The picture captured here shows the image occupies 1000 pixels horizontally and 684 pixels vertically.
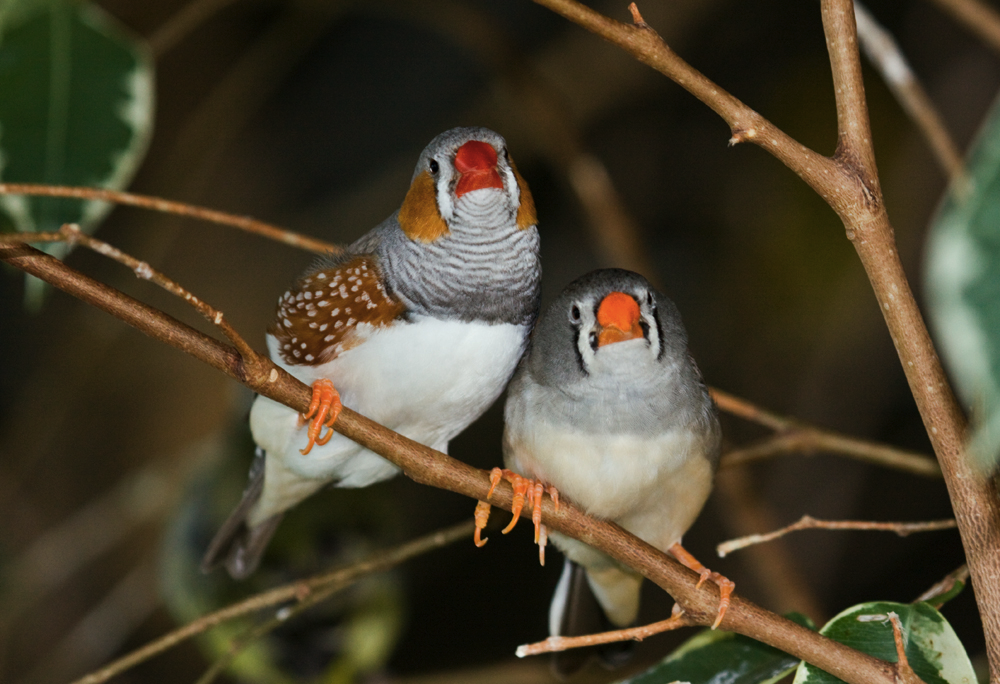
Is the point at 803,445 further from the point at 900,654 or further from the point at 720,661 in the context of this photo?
the point at 900,654

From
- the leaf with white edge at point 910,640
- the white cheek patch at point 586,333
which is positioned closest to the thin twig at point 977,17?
the white cheek patch at point 586,333

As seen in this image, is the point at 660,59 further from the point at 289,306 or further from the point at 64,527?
the point at 64,527

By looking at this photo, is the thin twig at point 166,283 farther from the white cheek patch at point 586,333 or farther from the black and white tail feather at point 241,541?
the black and white tail feather at point 241,541

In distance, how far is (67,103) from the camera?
4.56ft

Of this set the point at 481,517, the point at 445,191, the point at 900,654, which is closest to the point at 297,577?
the point at 481,517

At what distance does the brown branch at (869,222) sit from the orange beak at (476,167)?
0.39m

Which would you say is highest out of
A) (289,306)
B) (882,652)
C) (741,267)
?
(741,267)

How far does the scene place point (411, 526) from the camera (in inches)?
129

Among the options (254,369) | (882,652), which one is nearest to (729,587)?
(882,652)

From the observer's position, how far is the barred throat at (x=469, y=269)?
1.43 m

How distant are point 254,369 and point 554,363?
543 millimetres

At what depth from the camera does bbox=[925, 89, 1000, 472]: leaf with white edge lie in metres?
0.55

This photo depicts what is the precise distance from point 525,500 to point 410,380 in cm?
26

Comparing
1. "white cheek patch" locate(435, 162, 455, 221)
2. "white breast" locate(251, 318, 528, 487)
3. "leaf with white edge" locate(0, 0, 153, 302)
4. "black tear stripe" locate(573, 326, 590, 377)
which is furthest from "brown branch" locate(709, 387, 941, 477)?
"leaf with white edge" locate(0, 0, 153, 302)
